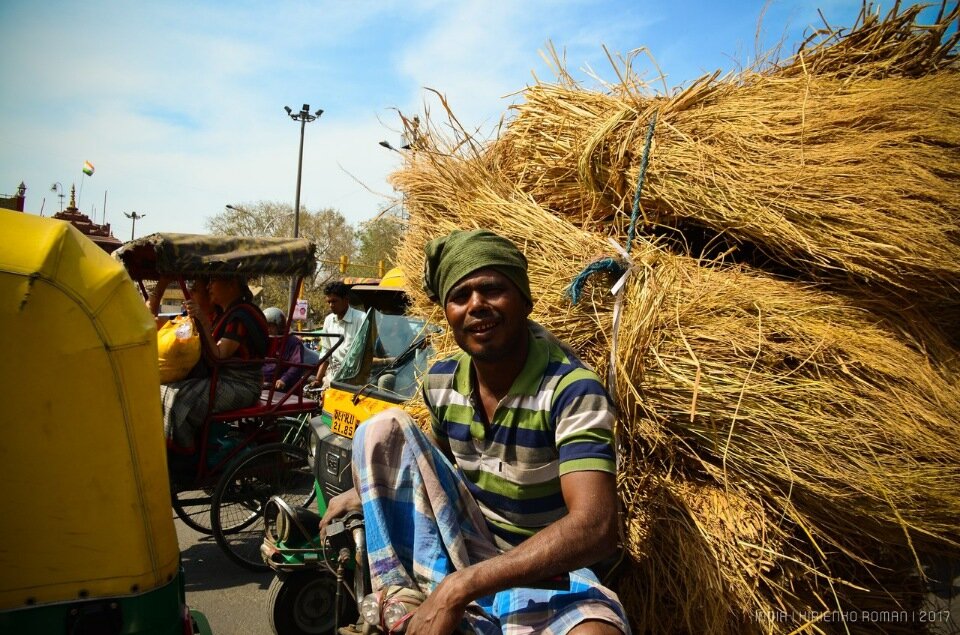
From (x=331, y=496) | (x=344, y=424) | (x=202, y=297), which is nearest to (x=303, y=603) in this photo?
(x=331, y=496)

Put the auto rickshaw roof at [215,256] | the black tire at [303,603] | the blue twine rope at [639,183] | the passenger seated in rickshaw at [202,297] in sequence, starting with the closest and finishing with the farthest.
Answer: the blue twine rope at [639,183] → the black tire at [303,603] → the auto rickshaw roof at [215,256] → the passenger seated in rickshaw at [202,297]

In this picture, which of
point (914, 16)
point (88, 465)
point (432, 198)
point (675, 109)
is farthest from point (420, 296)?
point (914, 16)

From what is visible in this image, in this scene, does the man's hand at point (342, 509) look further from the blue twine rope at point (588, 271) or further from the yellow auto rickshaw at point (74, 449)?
the blue twine rope at point (588, 271)

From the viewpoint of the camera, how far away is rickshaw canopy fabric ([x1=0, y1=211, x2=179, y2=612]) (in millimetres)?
1347

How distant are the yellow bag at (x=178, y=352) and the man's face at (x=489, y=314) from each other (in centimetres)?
308

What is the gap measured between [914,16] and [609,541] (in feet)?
7.97

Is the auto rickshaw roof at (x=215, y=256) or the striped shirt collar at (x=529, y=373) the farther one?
the auto rickshaw roof at (x=215, y=256)

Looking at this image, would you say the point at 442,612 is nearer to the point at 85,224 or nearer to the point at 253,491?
the point at 253,491

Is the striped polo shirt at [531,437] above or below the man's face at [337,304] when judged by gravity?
below

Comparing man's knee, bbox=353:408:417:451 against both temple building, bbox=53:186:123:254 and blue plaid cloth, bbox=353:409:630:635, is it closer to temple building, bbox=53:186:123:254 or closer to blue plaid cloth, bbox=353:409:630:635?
blue plaid cloth, bbox=353:409:630:635

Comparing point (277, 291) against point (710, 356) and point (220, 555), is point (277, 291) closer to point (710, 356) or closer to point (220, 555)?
point (220, 555)

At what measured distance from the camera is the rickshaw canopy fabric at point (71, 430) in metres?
1.35

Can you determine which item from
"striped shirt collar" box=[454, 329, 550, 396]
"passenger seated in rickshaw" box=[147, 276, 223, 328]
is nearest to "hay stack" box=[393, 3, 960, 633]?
"striped shirt collar" box=[454, 329, 550, 396]

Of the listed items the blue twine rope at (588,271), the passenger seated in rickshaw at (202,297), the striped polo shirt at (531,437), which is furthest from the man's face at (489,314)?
the passenger seated in rickshaw at (202,297)
